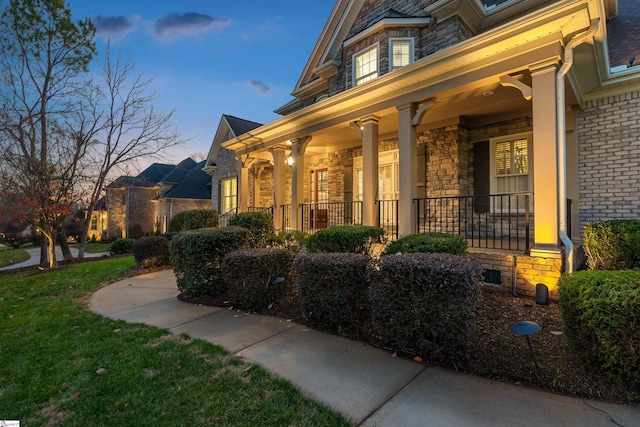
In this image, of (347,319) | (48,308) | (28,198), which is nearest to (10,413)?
(347,319)

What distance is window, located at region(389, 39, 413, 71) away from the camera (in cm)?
835

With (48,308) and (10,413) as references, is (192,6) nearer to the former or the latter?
(48,308)

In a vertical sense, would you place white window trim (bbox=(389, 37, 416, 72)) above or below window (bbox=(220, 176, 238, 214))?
above

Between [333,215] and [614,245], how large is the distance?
7174 mm

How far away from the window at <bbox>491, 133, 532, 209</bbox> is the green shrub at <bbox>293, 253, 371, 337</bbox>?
526cm

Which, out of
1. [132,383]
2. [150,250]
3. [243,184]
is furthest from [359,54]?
[132,383]

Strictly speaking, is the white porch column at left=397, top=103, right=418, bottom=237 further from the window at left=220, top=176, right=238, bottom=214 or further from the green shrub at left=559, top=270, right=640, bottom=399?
the window at left=220, top=176, right=238, bottom=214

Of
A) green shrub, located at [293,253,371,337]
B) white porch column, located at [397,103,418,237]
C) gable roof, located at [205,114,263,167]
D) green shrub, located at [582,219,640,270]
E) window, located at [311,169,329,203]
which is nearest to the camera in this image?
green shrub, located at [293,253,371,337]

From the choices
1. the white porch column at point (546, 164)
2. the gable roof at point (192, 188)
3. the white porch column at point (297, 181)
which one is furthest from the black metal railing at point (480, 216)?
the gable roof at point (192, 188)

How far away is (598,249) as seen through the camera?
4504mm

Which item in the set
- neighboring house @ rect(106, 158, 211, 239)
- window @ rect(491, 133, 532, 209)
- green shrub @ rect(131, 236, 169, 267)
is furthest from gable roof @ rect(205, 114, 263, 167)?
window @ rect(491, 133, 532, 209)

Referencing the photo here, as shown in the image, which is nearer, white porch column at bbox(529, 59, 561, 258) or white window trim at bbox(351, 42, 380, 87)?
white porch column at bbox(529, 59, 561, 258)

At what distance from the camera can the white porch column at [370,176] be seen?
677cm

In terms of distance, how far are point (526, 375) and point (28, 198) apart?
1318 centimetres
